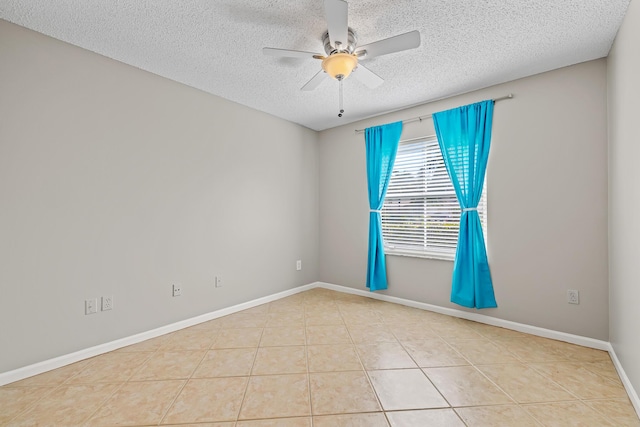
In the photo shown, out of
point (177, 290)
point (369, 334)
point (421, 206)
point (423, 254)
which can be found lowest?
point (369, 334)

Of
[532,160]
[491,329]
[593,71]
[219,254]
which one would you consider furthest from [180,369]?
[593,71]

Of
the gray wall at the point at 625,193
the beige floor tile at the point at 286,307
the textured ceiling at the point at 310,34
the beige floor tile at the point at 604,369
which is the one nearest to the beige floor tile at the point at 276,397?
the beige floor tile at the point at 286,307

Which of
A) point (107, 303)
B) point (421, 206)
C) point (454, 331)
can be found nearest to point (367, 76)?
point (421, 206)

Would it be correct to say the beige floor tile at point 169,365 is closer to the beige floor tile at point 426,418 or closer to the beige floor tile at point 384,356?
the beige floor tile at point 384,356

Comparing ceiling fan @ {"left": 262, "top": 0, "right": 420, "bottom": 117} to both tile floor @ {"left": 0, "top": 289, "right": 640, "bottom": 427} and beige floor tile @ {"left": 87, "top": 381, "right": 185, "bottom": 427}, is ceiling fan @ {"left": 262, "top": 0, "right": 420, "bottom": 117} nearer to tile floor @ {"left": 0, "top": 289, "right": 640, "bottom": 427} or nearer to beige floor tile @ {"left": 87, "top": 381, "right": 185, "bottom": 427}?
tile floor @ {"left": 0, "top": 289, "right": 640, "bottom": 427}

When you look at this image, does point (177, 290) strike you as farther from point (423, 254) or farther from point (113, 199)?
point (423, 254)

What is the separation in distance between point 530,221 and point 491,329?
1117 mm

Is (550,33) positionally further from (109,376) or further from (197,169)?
(109,376)

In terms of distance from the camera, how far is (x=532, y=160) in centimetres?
279

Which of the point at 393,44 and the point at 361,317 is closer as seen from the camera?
the point at 393,44

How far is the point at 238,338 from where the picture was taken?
273cm

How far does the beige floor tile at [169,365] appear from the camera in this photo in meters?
2.08

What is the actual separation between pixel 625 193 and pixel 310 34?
8.00 feet

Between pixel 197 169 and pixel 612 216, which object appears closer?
pixel 612 216
